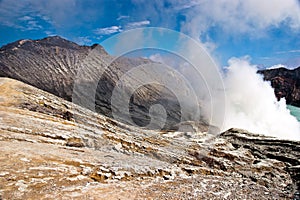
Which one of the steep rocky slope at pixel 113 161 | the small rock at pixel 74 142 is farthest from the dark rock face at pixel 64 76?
the small rock at pixel 74 142

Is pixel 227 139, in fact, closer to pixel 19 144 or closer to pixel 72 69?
pixel 19 144

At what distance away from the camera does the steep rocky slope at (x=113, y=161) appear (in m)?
26.3

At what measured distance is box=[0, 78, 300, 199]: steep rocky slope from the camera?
2628 cm

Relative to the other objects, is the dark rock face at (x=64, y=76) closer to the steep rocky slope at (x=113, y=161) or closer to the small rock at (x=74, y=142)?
the steep rocky slope at (x=113, y=161)

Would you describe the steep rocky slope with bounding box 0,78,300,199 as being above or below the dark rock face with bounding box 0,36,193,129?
below

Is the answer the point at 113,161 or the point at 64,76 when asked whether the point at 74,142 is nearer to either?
the point at 113,161

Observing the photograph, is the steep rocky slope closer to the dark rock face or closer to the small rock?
the small rock

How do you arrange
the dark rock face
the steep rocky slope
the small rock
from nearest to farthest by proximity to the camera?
the steep rocky slope, the small rock, the dark rock face

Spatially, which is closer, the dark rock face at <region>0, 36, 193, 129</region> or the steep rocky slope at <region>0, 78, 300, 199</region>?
the steep rocky slope at <region>0, 78, 300, 199</region>

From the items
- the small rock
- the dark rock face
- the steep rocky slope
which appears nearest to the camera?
the steep rocky slope

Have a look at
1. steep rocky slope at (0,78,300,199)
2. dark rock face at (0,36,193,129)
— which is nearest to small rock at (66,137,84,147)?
steep rocky slope at (0,78,300,199)

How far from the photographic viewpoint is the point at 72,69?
183m

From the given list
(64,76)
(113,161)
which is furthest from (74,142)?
(64,76)

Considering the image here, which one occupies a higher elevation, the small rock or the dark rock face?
the dark rock face
